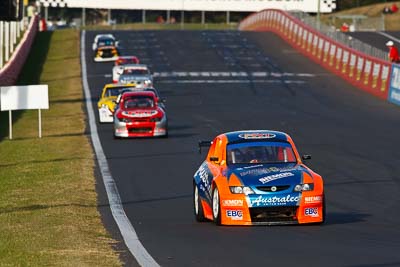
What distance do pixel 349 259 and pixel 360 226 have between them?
11.8ft

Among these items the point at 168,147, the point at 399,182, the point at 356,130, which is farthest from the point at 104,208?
the point at 356,130

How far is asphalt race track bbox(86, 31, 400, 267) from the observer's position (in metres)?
14.0

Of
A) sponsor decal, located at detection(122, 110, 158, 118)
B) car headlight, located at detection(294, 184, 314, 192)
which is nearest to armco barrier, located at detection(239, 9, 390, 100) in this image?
sponsor decal, located at detection(122, 110, 158, 118)

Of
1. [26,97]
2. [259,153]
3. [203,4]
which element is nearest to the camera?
[259,153]

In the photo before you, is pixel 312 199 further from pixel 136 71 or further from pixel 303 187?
pixel 136 71

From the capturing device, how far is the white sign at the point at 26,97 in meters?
35.3

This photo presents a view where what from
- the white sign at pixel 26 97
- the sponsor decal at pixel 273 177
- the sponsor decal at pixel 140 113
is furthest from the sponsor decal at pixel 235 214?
the white sign at pixel 26 97

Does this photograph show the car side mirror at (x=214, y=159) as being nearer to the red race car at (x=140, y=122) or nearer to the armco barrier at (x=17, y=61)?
the red race car at (x=140, y=122)

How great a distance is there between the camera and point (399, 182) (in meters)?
22.6

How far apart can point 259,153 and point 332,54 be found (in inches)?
1772

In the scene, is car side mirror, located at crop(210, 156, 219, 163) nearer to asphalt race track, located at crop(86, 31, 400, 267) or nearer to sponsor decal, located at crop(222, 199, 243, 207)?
asphalt race track, located at crop(86, 31, 400, 267)

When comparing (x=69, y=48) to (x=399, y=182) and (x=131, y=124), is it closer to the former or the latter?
(x=131, y=124)

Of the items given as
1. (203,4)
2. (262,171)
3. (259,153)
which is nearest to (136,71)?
(259,153)

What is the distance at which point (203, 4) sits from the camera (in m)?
142
